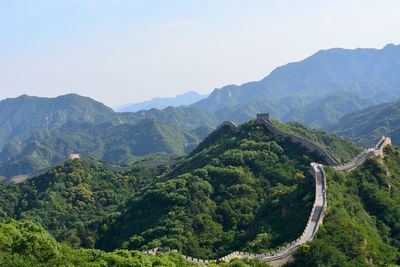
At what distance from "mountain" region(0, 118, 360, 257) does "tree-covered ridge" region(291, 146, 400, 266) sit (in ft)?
10.2

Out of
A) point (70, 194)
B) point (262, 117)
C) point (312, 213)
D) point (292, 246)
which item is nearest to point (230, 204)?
point (312, 213)

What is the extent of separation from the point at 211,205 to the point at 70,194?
42.3m

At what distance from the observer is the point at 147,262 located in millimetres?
34906

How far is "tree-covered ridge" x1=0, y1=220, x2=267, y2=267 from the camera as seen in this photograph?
32.0m

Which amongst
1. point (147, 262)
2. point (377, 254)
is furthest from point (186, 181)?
point (147, 262)

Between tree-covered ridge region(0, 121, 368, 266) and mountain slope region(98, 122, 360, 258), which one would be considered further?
tree-covered ridge region(0, 121, 368, 266)

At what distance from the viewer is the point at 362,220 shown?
52812 mm

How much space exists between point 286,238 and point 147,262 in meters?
18.6

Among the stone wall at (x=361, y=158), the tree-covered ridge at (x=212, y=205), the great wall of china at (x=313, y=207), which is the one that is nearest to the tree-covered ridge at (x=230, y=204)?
the tree-covered ridge at (x=212, y=205)

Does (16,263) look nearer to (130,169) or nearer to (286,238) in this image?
(286,238)

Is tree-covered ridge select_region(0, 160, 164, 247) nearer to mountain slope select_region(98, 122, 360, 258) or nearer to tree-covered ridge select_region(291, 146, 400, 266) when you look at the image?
mountain slope select_region(98, 122, 360, 258)

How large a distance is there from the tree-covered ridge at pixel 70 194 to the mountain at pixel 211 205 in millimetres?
236

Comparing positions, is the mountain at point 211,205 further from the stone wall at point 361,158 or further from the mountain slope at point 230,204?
the stone wall at point 361,158

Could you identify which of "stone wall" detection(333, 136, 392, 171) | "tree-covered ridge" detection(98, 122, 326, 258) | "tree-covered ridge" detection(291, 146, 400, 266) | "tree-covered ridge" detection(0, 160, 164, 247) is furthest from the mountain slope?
"tree-covered ridge" detection(0, 160, 164, 247)
